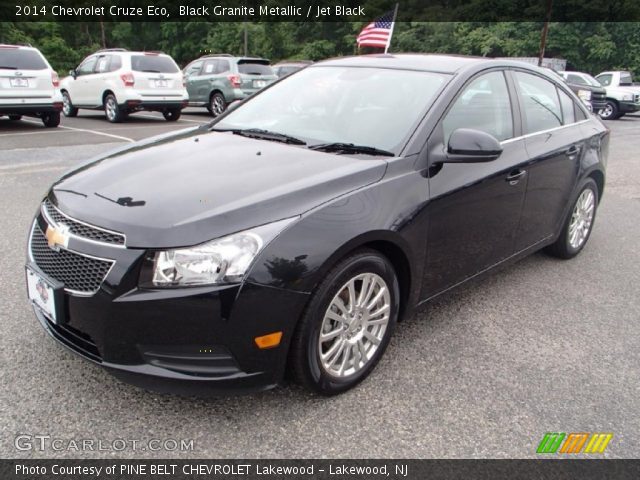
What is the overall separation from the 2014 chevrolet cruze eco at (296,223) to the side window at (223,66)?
40.7 ft

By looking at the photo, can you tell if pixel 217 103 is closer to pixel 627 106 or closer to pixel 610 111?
pixel 610 111

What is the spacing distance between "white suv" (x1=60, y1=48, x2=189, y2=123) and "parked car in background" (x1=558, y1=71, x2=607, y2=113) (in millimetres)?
14100

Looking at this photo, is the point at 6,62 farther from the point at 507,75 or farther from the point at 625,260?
the point at 625,260

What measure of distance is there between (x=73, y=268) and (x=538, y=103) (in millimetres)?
3352

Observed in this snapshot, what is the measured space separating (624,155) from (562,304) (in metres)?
9.41

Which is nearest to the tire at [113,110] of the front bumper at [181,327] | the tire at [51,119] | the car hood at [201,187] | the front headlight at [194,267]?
the tire at [51,119]

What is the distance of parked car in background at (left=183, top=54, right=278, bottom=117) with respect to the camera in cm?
1531

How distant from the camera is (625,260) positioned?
4.84 metres

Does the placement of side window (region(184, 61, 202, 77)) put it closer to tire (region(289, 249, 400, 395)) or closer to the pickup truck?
tire (region(289, 249, 400, 395))

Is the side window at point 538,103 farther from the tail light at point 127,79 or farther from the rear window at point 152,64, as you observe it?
the rear window at point 152,64

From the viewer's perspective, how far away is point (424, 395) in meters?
2.70

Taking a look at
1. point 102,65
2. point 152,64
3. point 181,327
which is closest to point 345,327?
point 181,327

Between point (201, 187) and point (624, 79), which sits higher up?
point (624, 79)

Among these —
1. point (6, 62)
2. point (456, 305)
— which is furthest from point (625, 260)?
point (6, 62)
